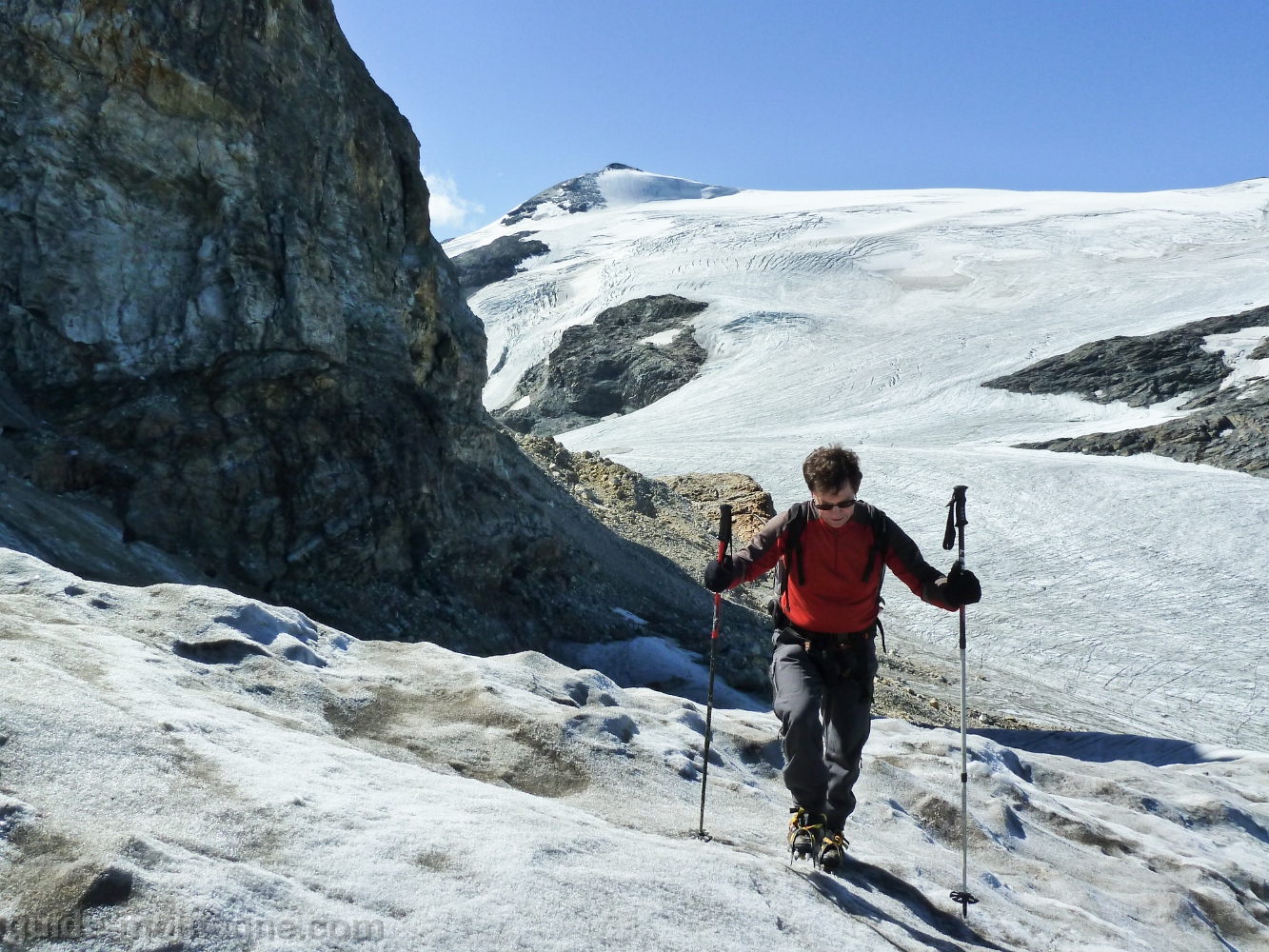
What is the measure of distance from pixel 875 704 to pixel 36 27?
11507 millimetres

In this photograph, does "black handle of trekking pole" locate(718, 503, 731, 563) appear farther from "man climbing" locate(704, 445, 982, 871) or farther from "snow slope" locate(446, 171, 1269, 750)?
"snow slope" locate(446, 171, 1269, 750)

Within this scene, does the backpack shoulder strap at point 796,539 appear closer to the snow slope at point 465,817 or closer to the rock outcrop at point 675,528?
the snow slope at point 465,817

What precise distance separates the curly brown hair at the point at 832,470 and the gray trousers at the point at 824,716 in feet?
2.46

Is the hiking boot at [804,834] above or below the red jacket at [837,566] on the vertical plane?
below

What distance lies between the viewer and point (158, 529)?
8508 millimetres

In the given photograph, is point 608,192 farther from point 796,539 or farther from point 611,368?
point 796,539

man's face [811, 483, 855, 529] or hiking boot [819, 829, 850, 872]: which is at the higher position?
man's face [811, 483, 855, 529]

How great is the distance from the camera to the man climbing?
4.66 m

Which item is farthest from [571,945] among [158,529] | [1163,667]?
[1163,667]

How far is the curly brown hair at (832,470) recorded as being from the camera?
4.61 meters

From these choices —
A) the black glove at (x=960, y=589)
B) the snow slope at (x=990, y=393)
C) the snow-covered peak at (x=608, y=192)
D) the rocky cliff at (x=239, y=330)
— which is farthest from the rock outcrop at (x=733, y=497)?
the snow-covered peak at (x=608, y=192)

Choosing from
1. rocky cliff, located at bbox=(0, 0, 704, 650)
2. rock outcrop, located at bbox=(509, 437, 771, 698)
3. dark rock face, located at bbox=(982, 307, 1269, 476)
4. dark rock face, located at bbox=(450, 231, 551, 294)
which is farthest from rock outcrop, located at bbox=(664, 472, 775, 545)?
dark rock face, located at bbox=(450, 231, 551, 294)

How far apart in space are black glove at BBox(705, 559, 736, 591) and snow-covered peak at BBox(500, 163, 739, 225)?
105 meters

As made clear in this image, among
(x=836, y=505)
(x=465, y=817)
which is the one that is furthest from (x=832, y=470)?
(x=465, y=817)
